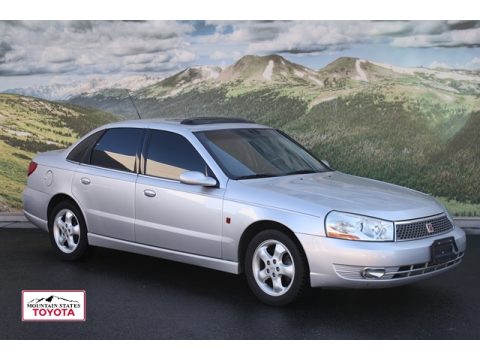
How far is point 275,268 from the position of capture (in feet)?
24.0

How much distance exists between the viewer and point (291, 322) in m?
6.91

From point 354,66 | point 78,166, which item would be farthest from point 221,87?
point 78,166

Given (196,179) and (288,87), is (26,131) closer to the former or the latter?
(288,87)

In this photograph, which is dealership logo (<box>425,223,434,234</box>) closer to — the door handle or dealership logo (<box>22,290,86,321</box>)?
the door handle

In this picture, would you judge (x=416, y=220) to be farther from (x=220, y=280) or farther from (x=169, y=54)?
(x=169, y=54)

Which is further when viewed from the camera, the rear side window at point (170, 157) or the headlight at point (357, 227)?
the rear side window at point (170, 157)

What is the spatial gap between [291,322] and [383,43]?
6083 millimetres

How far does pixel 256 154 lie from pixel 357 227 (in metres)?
1.64

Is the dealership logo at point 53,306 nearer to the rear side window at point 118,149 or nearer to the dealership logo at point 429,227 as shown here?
the rear side window at point 118,149

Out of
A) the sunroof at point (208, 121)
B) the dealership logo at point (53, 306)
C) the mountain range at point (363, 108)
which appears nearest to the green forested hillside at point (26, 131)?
the mountain range at point (363, 108)

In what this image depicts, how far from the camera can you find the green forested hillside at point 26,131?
12383 millimetres

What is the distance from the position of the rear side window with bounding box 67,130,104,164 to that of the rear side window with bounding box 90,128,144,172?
0.07m

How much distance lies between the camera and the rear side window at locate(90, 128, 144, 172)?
862 centimetres

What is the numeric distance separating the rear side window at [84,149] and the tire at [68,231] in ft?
1.49
